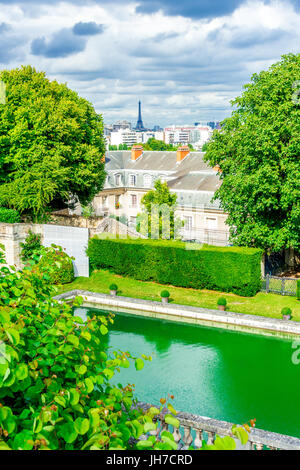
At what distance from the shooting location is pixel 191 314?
1986 cm

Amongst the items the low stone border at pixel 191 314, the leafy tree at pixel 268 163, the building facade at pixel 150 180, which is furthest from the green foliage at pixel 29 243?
the building facade at pixel 150 180

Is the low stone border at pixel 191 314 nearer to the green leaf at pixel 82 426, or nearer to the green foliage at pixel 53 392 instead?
the green foliage at pixel 53 392

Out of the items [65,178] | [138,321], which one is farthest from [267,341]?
[65,178]

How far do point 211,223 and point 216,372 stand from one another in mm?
20709

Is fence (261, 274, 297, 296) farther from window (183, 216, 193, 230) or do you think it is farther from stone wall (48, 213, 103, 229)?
window (183, 216, 193, 230)

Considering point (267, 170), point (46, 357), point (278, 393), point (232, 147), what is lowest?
point (278, 393)

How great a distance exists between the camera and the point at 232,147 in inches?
973

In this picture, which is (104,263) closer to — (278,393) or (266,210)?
(266,210)

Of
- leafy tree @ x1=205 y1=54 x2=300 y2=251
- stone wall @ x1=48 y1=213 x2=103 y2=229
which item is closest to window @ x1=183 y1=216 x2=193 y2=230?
stone wall @ x1=48 y1=213 x2=103 y2=229

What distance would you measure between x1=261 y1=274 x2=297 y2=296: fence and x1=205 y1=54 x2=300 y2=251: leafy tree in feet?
5.15

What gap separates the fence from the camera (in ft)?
71.4

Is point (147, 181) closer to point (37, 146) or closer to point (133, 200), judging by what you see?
point (133, 200)
